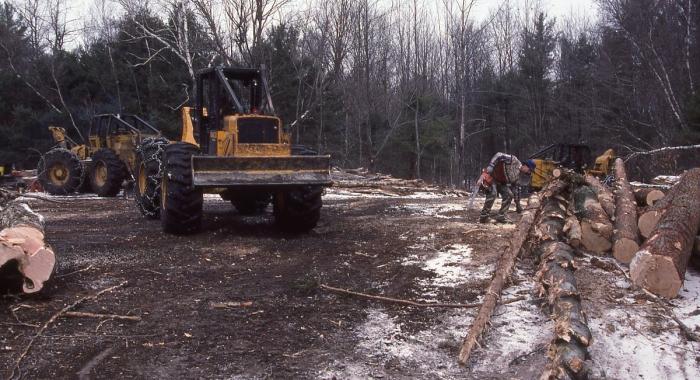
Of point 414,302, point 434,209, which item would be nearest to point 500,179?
point 434,209

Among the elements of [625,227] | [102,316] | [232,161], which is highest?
[232,161]

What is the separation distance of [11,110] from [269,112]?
95.7 feet

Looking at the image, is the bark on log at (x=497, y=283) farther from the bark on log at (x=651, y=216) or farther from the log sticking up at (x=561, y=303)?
the bark on log at (x=651, y=216)

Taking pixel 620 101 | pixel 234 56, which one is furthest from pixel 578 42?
pixel 234 56

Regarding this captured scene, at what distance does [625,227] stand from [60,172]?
51.2 feet

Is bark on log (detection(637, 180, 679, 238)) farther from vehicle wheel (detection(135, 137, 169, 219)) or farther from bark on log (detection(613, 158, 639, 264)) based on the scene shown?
vehicle wheel (detection(135, 137, 169, 219))

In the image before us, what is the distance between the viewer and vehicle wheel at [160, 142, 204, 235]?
8.39 metres

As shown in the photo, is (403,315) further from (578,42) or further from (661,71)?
(578,42)

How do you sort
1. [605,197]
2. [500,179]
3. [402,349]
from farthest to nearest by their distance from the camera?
[500,179] < [605,197] < [402,349]

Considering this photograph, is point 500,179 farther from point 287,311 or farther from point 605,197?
point 287,311

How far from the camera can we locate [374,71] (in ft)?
115

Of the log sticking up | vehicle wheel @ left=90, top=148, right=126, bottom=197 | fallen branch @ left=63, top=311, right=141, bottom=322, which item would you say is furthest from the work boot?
vehicle wheel @ left=90, top=148, right=126, bottom=197

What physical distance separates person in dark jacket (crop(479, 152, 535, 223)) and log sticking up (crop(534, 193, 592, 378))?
2962 mm

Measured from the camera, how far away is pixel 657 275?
6047 mm
